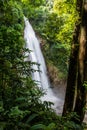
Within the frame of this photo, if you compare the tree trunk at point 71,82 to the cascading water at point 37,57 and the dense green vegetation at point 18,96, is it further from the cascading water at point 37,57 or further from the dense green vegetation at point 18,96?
the cascading water at point 37,57

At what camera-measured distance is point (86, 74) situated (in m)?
5.73

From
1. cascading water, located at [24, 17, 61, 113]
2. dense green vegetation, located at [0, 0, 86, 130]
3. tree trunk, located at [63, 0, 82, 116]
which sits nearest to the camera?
dense green vegetation, located at [0, 0, 86, 130]

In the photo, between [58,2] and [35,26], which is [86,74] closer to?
[58,2]

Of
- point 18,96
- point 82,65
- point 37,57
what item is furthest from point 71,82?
point 37,57

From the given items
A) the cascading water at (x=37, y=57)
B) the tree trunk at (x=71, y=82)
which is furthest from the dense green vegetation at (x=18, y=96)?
the cascading water at (x=37, y=57)

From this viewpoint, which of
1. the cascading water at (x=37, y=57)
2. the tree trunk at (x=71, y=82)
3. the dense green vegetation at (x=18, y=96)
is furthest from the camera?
the cascading water at (x=37, y=57)

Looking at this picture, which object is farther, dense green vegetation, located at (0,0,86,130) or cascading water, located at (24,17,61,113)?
cascading water, located at (24,17,61,113)

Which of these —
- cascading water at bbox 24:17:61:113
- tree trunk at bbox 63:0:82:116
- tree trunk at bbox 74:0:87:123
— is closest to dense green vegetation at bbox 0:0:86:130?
tree trunk at bbox 74:0:87:123

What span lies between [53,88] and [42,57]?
8.23ft

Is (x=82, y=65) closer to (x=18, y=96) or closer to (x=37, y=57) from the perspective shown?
(x=18, y=96)

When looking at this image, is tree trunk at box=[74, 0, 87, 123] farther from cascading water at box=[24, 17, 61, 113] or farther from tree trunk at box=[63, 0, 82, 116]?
cascading water at box=[24, 17, 61, 113]

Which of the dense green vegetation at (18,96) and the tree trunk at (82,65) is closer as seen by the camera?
the dense green vegetation at (18,96)

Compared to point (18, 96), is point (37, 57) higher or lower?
higher

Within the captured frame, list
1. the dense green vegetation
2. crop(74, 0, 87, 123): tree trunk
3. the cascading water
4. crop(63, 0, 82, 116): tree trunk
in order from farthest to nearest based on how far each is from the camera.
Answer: the cascading water, crop(63, 0, 82, 116): tree trunk, crop(74, 0, 87, 123): tree trunk, the dense green vegetation
